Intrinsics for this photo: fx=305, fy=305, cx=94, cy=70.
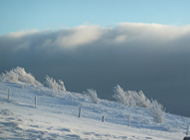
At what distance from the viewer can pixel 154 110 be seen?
29.1 metres

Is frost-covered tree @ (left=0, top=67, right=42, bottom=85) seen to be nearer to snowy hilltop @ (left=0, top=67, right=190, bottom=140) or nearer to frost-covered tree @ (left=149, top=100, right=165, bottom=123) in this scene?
snowy hilltop @ (left=0, top=67, right=190, bottom=140)

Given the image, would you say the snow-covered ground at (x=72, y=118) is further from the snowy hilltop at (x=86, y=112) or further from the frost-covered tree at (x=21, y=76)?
the frost-covered tree at (x=21, y=76)

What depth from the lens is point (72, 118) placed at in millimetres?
21312

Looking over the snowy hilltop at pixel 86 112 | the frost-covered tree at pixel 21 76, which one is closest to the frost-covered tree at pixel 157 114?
the snowy hilltop at pixel 86 112

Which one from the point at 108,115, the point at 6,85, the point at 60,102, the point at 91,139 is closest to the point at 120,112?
the point at 108,115

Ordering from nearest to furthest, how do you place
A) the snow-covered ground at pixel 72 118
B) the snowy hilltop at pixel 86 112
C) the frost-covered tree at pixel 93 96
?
the snow-covered ground at pixel 72 118
the snowy hilltop at pixel 86 112
the frost-covered tree at pixel 93 96

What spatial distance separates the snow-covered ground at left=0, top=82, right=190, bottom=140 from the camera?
1224 cm

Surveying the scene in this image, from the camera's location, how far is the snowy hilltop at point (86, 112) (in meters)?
17.1

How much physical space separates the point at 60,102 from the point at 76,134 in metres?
18.8

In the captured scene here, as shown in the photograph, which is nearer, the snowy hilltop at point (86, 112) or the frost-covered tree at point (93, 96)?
the snowy hilltop at point (86, 112)

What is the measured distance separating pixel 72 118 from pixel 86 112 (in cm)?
→ 627

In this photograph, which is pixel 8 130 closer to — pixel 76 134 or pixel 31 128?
pixel 31 128

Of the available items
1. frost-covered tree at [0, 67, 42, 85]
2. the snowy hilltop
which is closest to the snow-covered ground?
the snowy hilltop

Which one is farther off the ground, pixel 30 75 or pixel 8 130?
pixel 30 75
